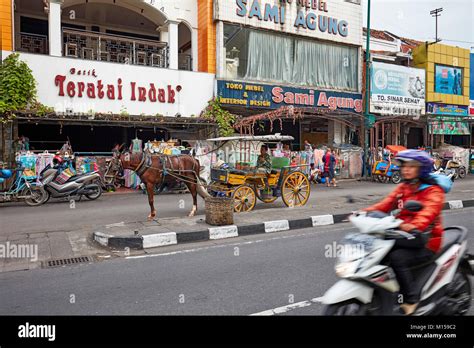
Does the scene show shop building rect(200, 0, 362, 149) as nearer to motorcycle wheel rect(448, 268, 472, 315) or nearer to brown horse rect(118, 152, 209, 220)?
brown horse rect(118, 152, 209, 220)

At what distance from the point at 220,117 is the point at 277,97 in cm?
334

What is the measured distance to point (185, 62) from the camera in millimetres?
19375

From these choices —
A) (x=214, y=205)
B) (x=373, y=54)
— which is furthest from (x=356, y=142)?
(x=214, y=205)

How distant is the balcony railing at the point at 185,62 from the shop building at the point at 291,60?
1244 millimetres

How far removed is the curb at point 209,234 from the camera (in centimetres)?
713

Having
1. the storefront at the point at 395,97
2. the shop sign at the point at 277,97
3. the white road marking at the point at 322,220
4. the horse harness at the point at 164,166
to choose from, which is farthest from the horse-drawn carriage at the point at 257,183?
the storefront at the point at 395,97

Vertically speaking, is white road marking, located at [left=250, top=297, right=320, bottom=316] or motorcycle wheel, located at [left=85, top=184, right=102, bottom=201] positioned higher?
motorcycle wheel, located at [left=85, top=184, right=102, bottom=201]

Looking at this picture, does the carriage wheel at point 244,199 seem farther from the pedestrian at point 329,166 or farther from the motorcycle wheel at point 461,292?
the pedestrian at point 329,166

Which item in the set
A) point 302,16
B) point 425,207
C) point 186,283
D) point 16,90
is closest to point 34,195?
point 16,90

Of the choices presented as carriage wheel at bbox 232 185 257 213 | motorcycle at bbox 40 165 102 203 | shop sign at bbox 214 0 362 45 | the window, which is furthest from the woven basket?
shop sign at bbox 214 0 362 45

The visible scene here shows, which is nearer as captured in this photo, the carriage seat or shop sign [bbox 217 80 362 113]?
the carriage seat

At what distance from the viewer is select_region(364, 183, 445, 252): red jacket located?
3547 millimetres

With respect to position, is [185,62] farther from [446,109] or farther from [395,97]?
[446,109]

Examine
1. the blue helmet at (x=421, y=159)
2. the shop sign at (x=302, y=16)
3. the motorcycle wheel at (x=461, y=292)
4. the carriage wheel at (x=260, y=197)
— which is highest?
the shop sign at (x=302, y=16)
